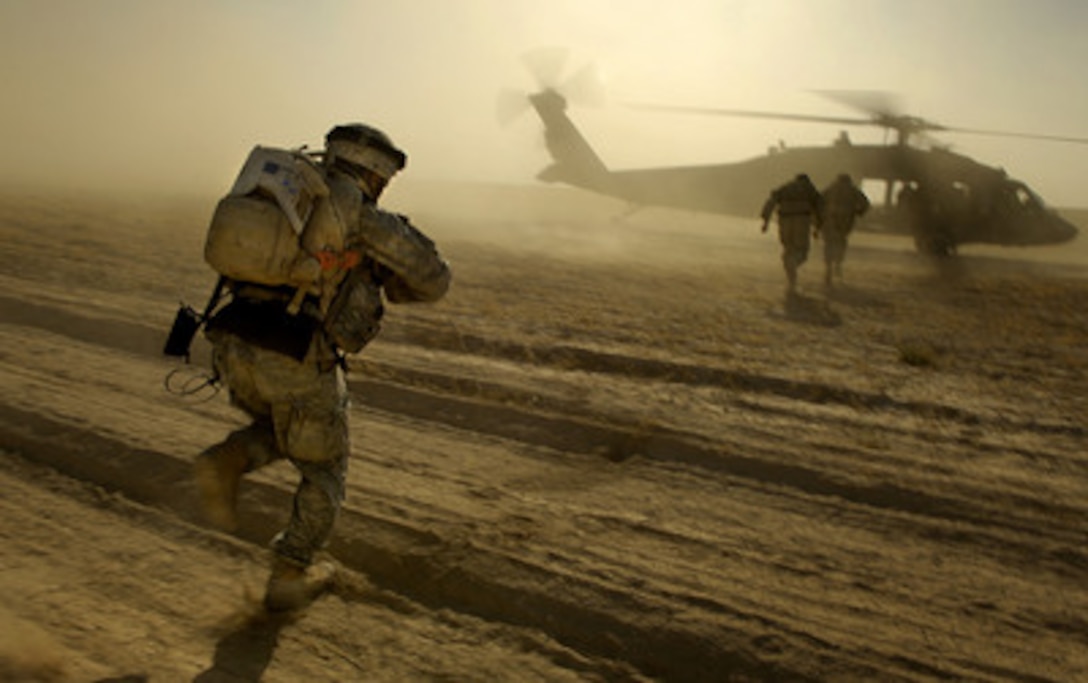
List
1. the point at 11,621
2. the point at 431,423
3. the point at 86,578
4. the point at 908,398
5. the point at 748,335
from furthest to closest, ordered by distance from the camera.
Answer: the point at 748,335, the point at 908,398, the point at 431,423, the point at 86,578, the point at 11,621

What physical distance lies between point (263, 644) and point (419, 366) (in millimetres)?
3973

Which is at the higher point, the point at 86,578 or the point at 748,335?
the point at 748,335

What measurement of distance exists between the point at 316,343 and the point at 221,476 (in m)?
0.57

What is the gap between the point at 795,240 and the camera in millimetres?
12461

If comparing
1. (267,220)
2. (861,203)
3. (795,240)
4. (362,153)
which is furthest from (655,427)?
(861,203)

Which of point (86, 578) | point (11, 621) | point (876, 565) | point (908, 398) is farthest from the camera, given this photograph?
point (908, 398)

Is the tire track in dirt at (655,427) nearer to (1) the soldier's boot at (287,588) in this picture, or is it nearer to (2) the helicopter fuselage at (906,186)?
(1) the soldier's boot at (287,588)

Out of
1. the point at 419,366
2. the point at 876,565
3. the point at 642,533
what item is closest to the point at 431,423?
the point at 419,366

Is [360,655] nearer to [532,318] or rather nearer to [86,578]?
[86,578]

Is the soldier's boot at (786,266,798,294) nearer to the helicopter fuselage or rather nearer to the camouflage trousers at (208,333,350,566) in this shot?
the helicopter fuselage

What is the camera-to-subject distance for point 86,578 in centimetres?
296

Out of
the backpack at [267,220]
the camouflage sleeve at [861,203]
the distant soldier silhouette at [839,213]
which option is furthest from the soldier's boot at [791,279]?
the backpack at [267,220]

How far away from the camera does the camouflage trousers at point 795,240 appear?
40.9 feet

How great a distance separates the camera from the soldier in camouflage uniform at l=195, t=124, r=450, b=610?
2.68 metres
